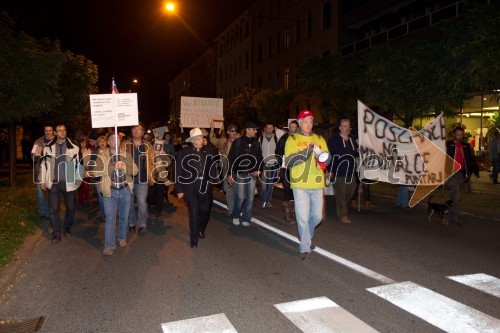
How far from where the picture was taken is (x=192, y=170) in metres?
7.59

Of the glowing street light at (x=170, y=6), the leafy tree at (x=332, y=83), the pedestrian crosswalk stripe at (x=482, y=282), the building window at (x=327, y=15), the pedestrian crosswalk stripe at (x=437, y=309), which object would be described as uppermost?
the building window at (x=327, y=15)

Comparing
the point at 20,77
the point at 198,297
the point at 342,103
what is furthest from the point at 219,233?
the point at 342,103

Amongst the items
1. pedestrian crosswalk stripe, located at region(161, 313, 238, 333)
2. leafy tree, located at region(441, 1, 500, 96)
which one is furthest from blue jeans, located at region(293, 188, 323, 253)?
leafy tree, located at region(441, 1, 500, 96)

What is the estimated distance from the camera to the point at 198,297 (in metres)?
5.19

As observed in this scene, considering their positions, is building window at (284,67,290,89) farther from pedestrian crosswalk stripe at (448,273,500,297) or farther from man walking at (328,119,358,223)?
pedestrian crosswalk stripe at (448,273,500,297)

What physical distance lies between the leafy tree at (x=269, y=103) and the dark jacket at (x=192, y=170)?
94.0 feet

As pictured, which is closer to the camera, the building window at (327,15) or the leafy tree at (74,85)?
the leafy tree at (74,85)

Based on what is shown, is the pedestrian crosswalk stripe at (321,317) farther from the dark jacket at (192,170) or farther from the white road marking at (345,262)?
the dark jacket at (192,170)

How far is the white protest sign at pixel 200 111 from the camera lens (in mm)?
20422

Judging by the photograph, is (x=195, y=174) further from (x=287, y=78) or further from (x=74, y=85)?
(x=287, y=78)

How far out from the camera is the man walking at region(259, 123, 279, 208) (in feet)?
38.6

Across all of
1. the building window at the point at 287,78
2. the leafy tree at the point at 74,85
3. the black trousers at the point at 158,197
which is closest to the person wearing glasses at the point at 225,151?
the black trousers at the point at 158,197

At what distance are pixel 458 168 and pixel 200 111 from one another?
13.1m

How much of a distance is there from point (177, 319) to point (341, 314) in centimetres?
159
